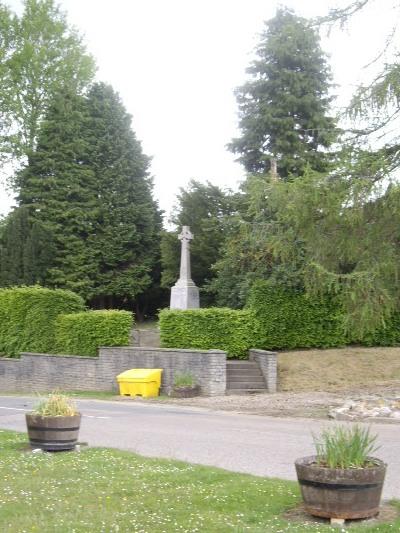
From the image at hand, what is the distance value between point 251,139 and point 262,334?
1065cm

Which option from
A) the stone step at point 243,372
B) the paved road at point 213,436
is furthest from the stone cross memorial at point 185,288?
the paved road at point 213,436

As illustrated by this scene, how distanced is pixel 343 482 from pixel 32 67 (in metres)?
39.3

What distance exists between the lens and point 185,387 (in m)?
21.8

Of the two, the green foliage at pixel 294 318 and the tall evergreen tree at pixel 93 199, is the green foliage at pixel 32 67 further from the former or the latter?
the green foliage at pixel 294 318

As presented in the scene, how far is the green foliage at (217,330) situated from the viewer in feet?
81.6

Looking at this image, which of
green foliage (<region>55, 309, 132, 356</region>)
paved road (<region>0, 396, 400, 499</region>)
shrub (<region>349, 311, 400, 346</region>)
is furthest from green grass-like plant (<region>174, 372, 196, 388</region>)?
shrub (<region>349, 311, 400, 346</region>)

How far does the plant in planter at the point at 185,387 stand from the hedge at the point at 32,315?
801cm

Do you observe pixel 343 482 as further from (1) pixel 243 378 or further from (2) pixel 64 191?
(2) pixel 64 191

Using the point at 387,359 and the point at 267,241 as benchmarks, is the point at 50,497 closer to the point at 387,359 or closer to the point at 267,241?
the point at 267,241

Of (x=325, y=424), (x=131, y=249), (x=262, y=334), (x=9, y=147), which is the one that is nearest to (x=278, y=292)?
(x=262, y=334)

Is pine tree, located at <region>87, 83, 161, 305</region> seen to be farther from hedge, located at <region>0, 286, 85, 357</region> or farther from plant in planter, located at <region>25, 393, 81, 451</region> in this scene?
plant in planter, located at <region>25, 393, 81, 451</region>

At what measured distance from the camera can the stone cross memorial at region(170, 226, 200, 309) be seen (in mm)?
29812

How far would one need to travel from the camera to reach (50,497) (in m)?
7.03

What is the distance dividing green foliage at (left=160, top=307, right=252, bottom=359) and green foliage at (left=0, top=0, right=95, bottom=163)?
19.4 metres
